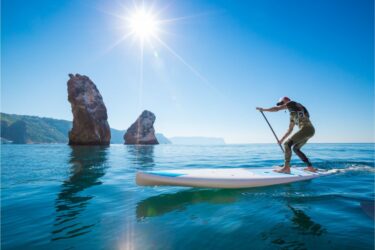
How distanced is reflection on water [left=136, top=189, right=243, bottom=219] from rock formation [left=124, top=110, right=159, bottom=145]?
3146 inches

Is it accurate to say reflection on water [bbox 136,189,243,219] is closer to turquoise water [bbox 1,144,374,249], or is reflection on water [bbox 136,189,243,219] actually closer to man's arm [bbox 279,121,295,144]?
turquoise water [bbox 1,144,374,249]

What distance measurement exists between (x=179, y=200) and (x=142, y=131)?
81444 mm

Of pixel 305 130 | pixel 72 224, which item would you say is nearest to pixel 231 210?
pixel 72 224

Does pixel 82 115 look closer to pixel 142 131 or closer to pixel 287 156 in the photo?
pixel 142 131

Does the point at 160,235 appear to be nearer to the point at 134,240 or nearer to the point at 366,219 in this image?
the point at 134,240

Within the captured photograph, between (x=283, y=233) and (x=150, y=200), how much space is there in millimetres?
3192

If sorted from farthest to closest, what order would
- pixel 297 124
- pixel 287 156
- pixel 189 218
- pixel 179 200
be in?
pixel 297 124, pixel 287 156, pixel 179 200, pixel 189 218

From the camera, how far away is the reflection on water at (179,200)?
4.19 metres

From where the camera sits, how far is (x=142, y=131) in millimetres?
83812

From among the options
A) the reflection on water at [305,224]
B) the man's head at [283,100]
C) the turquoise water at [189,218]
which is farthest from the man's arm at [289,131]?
the reflection on water at [305,224]

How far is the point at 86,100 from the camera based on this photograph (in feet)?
184

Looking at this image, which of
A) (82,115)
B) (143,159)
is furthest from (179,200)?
(82,115)

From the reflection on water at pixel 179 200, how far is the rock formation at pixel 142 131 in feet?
262

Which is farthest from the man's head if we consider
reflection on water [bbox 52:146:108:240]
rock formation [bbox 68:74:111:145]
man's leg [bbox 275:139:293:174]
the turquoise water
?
rock formation [bbox 68:74:111:145]
